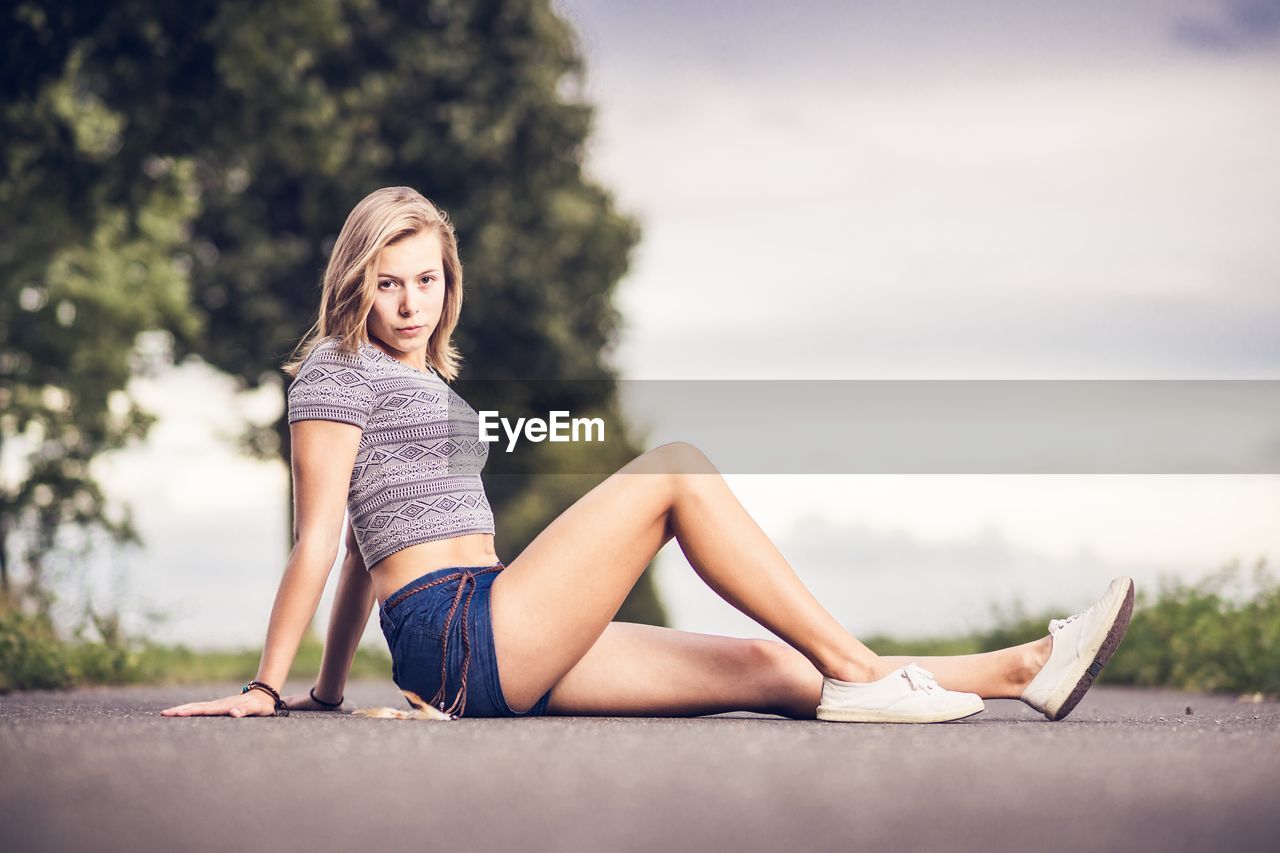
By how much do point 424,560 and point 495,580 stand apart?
21 centimetres

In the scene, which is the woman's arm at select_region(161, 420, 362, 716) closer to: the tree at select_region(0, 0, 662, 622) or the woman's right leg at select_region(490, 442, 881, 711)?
the woman's right leg at select_region(490, 442, 881, 711)

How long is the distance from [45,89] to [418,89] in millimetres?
6605

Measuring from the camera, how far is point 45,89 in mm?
10586

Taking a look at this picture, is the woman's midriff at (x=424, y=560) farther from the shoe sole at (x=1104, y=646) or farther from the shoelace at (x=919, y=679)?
the shoe sole at (x=1104, y=646)

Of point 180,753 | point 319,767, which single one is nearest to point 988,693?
point 319,767

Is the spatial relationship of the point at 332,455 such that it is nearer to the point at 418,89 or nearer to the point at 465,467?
the point at 465,467

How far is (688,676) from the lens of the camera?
Result: 3.52 meters

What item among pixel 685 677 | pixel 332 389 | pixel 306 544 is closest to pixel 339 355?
pixel 332 389

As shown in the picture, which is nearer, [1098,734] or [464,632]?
[1098,734]

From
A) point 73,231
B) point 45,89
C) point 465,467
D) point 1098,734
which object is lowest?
point 1098,734

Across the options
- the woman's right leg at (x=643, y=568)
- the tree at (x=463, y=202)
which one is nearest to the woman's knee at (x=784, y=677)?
the woman's right leg at (x=643, y=568)

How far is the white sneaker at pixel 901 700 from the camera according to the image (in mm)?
3197

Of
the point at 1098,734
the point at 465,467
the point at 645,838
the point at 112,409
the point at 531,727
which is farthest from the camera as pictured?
the point at 112,409

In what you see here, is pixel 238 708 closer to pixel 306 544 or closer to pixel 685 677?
pixel 306 544
